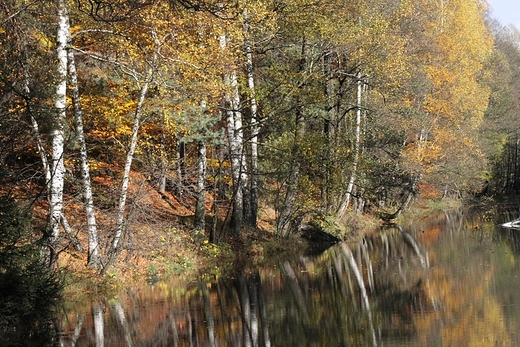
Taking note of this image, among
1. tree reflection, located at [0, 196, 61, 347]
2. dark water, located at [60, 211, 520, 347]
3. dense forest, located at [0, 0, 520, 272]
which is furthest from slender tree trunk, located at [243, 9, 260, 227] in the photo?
tree reflection, located at [0, 196, 61, 347]

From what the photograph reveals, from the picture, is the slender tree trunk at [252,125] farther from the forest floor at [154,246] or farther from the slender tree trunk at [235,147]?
the forest floor at [154,246]

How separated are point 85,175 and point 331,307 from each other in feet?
21.4

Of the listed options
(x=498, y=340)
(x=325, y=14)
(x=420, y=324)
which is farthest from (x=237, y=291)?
(x=325, y=14)

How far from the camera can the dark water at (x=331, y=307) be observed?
28.3ft

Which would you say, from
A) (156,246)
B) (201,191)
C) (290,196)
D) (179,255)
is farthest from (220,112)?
(156,246)

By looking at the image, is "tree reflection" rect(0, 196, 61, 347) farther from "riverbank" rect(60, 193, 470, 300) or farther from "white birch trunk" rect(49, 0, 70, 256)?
"white birch trunk" rect(49, 0, 70, 256)

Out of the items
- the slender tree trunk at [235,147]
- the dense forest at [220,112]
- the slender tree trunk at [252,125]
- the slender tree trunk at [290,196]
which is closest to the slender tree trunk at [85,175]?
the dense forest at [220,112]

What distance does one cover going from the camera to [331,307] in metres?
10.9

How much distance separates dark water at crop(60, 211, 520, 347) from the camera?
8.64m

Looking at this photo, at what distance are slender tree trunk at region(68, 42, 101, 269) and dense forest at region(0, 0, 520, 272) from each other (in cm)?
4

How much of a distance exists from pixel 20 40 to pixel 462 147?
89.6 feet

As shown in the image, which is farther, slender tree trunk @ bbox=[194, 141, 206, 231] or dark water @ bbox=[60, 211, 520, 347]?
slender tree trunk @ bbox=[194, 141, 206, 231]

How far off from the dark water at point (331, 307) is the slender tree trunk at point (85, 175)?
1.31m

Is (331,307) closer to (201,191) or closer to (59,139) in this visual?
(59,139)
